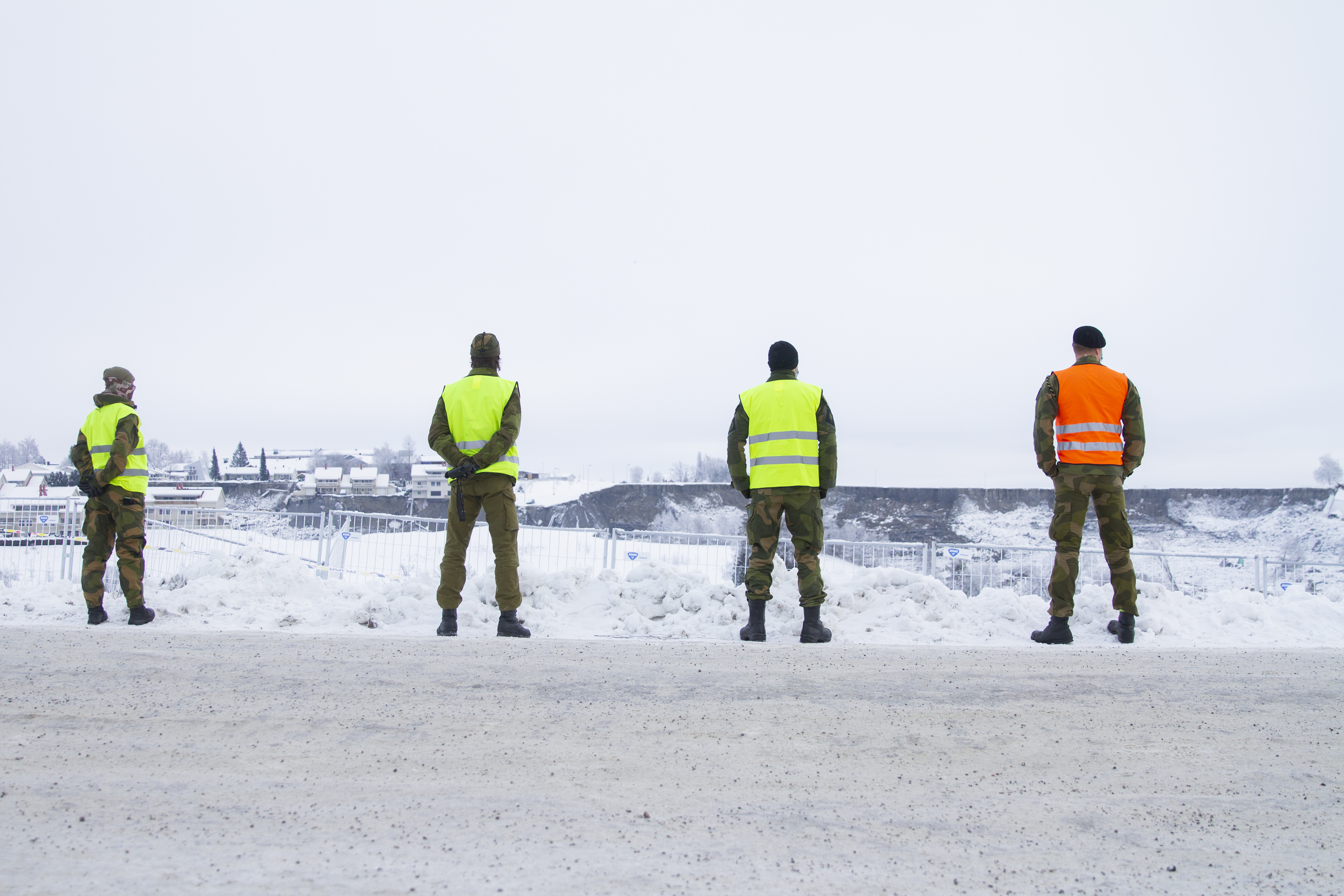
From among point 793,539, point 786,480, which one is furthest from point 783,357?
point 793,539

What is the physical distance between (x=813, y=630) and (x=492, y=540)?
2.40m

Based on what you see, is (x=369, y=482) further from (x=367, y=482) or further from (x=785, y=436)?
(x=785, y=436)

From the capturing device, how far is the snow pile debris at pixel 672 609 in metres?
5.69

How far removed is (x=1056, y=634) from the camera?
532 centimetres

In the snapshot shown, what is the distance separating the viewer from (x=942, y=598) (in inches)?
245

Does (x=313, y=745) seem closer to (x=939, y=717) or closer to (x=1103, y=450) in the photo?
(x=939, y=717)

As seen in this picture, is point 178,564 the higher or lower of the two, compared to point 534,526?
lower

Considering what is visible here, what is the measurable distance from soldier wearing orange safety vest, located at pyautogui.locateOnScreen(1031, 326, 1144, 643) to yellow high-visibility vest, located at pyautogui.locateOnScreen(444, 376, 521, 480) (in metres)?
4.00

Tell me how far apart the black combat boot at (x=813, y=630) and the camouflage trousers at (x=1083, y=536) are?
5.55 feet

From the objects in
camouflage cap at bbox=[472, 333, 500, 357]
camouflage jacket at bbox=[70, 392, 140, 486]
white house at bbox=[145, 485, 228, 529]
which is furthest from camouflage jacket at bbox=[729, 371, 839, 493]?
white house at bbox=[145, 485, 228, 529]

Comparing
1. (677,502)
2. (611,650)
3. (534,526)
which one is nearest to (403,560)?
(534,526)

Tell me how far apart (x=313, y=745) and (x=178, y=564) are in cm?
1053

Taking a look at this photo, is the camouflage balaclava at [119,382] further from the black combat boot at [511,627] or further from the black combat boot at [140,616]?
the black combat boot at [511,627]

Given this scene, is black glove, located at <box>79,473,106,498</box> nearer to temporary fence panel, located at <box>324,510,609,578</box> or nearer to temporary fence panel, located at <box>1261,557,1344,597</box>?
temporary fence panel, located at <box>324,510,609,578</box>
